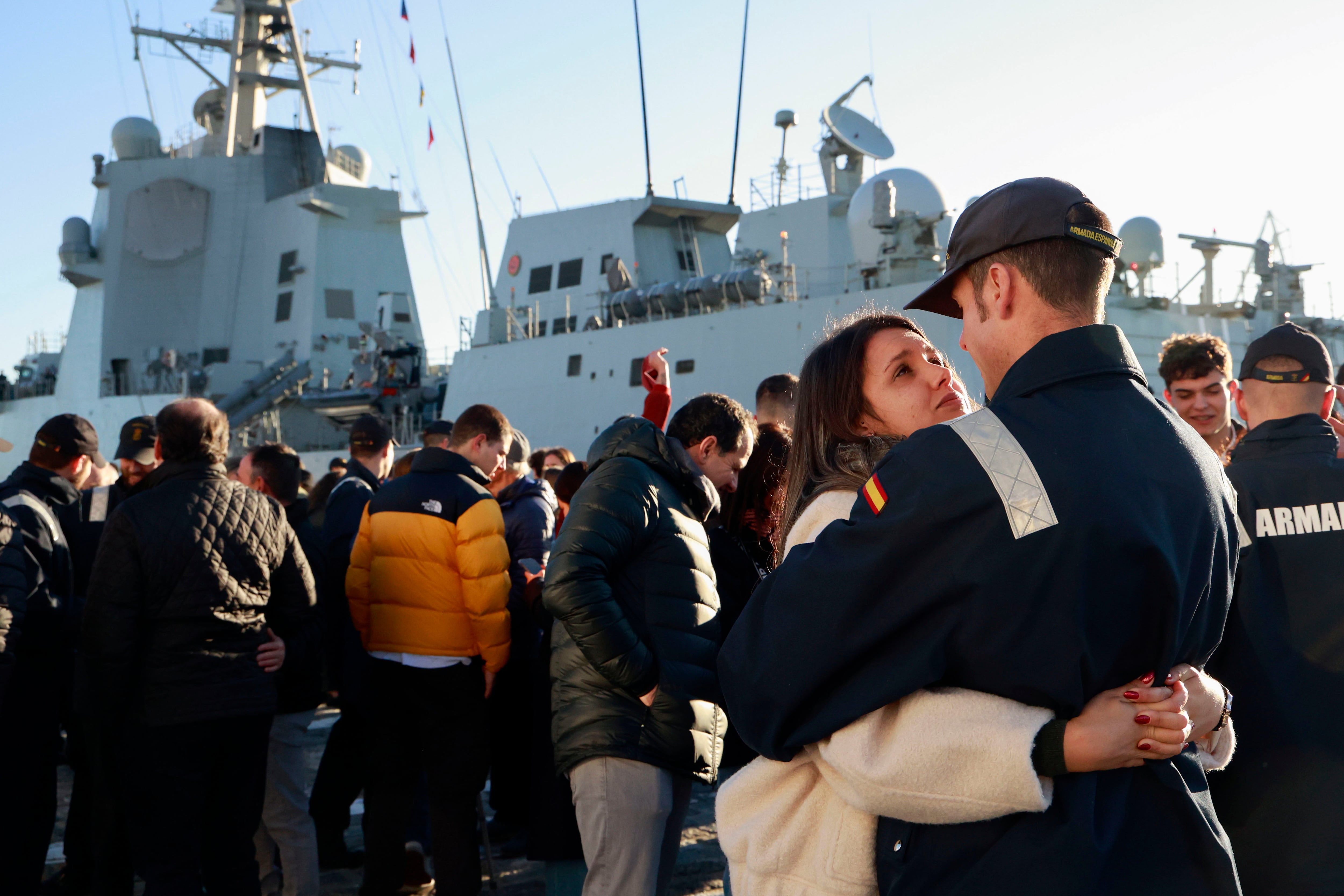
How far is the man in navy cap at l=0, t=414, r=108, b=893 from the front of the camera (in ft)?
13.0

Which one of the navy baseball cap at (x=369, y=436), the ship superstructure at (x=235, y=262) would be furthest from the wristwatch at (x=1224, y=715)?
the ship superstructure at (x=235, y=262)

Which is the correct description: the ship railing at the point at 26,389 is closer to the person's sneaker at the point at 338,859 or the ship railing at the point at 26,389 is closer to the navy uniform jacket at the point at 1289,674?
the person's sneaker at the point at 338,859

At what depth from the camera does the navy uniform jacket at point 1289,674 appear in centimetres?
234

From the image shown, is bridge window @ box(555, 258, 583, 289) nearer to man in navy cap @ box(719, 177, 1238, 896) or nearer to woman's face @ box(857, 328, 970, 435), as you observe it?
woman's face @ box(857, 328, 970, 435)

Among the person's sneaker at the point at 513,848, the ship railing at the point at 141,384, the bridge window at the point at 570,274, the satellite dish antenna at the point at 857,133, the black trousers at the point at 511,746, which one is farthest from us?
the ship railing at the point at 141,384

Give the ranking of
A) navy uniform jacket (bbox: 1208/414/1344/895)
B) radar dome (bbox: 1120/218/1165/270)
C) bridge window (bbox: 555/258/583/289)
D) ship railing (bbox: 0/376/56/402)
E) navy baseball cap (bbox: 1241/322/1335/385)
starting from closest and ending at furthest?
navy uniform jacket (bbox: 1208/414/1344/895) → navy baseball cap (bbox: 1241/322/1335/385) → radar dome (bbox: 1120/218/1165/270) → bridge window (bbox: 555/258/583/289) → ship railing (bbox: 0/376/56/402)

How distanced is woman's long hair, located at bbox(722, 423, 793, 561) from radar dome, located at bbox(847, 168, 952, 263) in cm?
1371

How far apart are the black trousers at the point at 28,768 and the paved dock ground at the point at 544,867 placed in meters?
0.60

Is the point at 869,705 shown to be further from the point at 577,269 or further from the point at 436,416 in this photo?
the point at 436,416

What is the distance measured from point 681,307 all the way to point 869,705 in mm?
17951

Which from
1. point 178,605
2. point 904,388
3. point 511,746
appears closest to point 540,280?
point 511,746

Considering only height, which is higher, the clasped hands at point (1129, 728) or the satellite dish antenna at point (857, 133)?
the satellite dish antenna at point (857, 133)

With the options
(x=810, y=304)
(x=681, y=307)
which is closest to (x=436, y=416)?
(x=681, y=307)

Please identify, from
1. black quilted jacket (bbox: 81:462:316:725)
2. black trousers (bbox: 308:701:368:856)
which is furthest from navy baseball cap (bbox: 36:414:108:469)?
black trousers (bbox: 308:701:368:856)
